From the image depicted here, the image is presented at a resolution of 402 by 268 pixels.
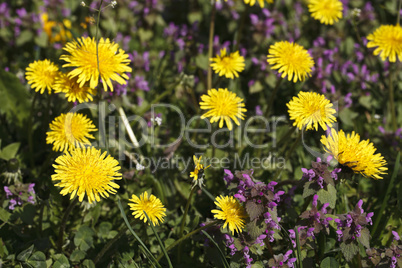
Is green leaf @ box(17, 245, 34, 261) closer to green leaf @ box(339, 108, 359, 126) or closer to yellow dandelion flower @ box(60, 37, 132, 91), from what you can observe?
yellow dandelion flower @ box(60, 37, 132, 91)

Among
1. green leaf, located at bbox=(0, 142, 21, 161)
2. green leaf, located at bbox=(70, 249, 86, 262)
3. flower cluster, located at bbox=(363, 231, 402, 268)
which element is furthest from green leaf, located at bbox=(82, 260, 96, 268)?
flower cluster, located at bbox=(363, 231, 402, 268)

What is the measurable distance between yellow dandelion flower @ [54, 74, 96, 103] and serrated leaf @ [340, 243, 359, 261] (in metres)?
1.47

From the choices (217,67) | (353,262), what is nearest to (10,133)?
(217,67)

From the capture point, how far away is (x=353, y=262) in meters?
2.35

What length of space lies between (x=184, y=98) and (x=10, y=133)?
1.37 metres

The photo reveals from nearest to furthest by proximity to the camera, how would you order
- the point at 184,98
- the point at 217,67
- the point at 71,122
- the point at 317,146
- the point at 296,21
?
1. the point at 71,122
2. the point at 217,67
3. the point at 317,146
4. the point at 184,98
5. the point at 296,21

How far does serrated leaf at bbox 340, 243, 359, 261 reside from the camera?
2.01 metres

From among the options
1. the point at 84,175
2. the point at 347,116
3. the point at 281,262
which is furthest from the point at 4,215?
the point at 347,116

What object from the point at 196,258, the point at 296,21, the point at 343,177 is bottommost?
the point at 196,258

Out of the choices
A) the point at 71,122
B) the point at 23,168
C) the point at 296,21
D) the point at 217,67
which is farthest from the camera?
the point at 296,21

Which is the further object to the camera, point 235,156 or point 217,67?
point 235,156

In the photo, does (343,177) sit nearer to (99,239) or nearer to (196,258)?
(196,258)

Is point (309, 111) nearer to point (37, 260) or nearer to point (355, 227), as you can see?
point (355, 227)

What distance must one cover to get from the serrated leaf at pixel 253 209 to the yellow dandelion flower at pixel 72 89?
100 cm
